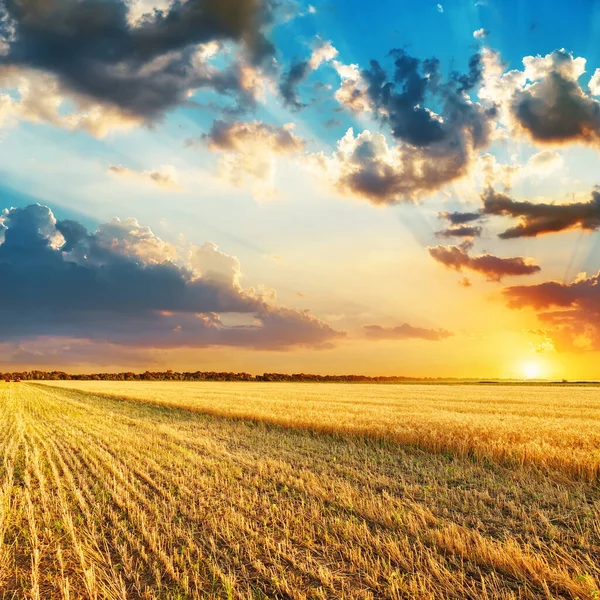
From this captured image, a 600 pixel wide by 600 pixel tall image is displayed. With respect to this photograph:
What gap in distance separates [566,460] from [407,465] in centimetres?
352

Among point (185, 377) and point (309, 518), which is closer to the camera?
point (309, 518)

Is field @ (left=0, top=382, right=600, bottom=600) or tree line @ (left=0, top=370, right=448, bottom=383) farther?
tree line @ (left=0, top=370, right=448, bottom=383)

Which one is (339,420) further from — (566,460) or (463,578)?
(463,578)

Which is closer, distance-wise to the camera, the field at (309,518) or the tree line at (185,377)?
the field at (309,518)

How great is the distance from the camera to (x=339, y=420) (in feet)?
55.2

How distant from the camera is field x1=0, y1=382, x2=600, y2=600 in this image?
16.1ft

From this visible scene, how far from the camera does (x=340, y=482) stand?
28.7 ft

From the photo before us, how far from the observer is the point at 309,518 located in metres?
6.74

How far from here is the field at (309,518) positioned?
491 cm

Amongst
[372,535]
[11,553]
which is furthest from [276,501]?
[11,553]

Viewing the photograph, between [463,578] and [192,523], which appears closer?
Answer: [463,578]

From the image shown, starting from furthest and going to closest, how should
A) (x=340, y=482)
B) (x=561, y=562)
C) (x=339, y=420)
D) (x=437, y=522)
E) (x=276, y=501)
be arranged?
1. (x=339, y=420)
2. (x=340, y=482)
3. (x=276, y=501)
4. (x=437, y=522)
5. (x=561, y=562)

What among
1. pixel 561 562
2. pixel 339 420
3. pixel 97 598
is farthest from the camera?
pixel 339 420

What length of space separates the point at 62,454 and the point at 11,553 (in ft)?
23.9
